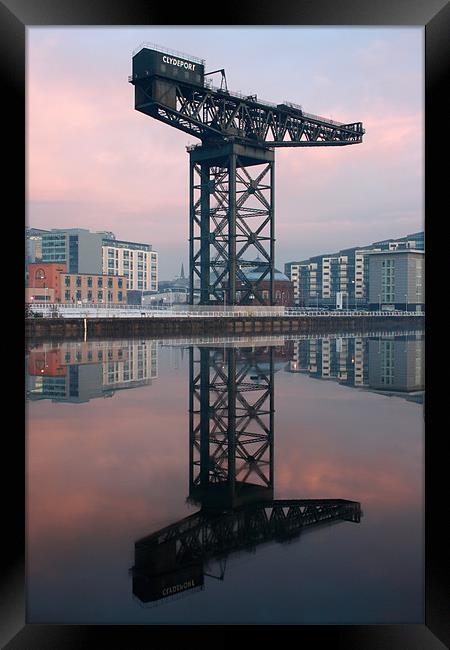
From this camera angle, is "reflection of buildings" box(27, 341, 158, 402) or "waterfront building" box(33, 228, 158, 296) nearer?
"reflection of buildings" box(27, 341, 158, 402)

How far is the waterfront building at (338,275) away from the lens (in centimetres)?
15638

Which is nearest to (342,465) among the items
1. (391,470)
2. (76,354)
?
(391,470)

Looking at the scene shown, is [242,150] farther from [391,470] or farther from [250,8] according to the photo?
[250,8]

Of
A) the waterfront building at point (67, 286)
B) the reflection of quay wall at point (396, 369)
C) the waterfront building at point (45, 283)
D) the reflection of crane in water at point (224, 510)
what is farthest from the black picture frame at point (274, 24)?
the waterfront building at point (45, 283)

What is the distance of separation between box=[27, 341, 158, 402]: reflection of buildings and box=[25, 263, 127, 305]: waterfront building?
56.4m

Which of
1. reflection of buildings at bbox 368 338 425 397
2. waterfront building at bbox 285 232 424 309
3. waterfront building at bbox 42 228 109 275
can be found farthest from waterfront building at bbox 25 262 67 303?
waterfront building at bbox 285 232 424 309

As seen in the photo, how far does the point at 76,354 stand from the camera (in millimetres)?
32469

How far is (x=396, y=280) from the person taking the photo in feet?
Result: 373

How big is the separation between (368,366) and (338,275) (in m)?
137

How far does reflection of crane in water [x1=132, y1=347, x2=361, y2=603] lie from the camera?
19.8 feet

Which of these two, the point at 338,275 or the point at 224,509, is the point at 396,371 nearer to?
the point at 224,509

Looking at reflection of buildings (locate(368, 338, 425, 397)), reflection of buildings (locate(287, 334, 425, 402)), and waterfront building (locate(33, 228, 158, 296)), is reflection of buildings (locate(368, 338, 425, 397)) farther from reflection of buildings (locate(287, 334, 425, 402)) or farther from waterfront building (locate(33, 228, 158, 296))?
waterfront building (locate(33, 228, 158, 296))

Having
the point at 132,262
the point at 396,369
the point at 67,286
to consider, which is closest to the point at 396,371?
the point at 396,369

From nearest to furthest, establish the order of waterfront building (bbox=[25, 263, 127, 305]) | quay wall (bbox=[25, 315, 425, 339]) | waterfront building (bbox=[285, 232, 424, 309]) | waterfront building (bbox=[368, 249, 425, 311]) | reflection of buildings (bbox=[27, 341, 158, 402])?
reflection of buildings (bbox=[27, 341, 158, 402]), quay wall (bbox=[25, 315, 425, 339]), waterfront building (bbox=[25, 263, 127, 305]), waterfront building (bbox=[368, 249, 425, 311]), waterfront building (bbox=[285, 232, 424, 309])
